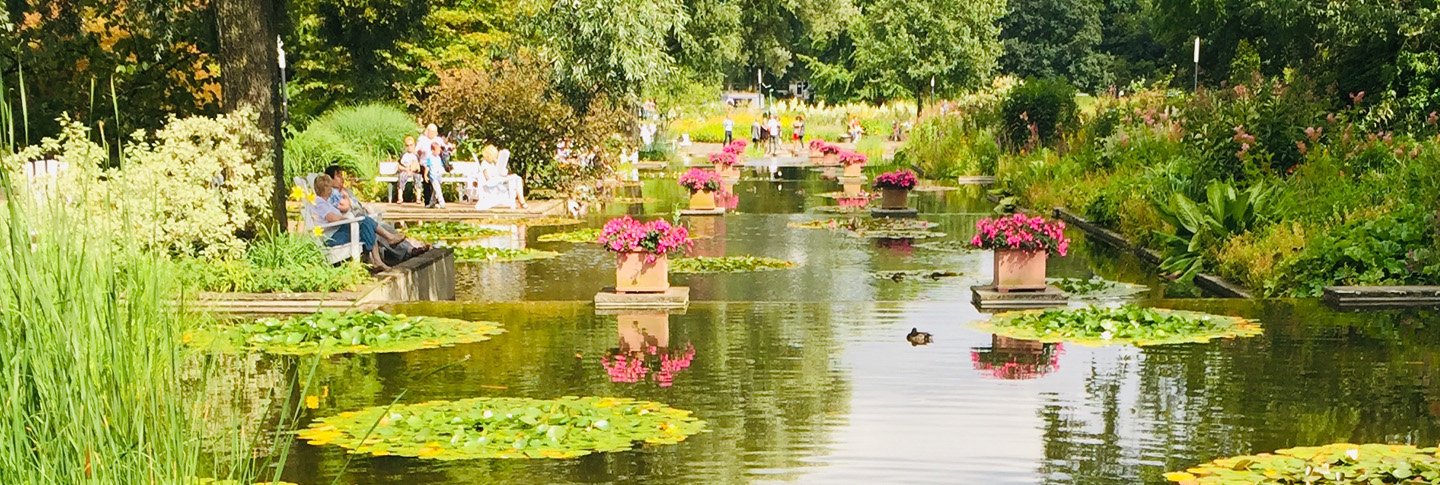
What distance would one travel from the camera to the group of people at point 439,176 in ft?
91.4

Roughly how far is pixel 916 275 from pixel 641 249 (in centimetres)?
466

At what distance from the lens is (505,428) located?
360 inches

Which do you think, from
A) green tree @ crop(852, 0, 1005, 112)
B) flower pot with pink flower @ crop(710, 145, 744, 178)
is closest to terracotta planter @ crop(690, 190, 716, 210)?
flower pot with pink flower @ crop(710, 145, 744, 178)

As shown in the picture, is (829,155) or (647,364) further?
(829,155)

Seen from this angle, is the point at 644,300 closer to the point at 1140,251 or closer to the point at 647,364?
the point at 647,364

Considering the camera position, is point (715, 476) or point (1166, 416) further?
point (1166, 416)

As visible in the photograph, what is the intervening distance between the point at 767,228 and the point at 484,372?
1421 centimetres

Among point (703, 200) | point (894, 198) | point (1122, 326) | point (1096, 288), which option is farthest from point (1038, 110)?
point (1122, 326)

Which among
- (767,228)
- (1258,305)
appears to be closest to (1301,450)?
(1258,305)

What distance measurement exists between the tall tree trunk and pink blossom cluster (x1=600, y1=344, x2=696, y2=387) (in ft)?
18.0

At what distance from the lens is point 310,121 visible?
34594mm

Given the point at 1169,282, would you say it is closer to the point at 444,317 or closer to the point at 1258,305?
the point at 1258,305

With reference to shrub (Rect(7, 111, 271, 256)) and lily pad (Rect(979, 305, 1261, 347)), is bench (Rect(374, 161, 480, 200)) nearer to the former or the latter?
shrub (Rect(7, 111, 271, 256))

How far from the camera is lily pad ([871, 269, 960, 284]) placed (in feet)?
58.7
